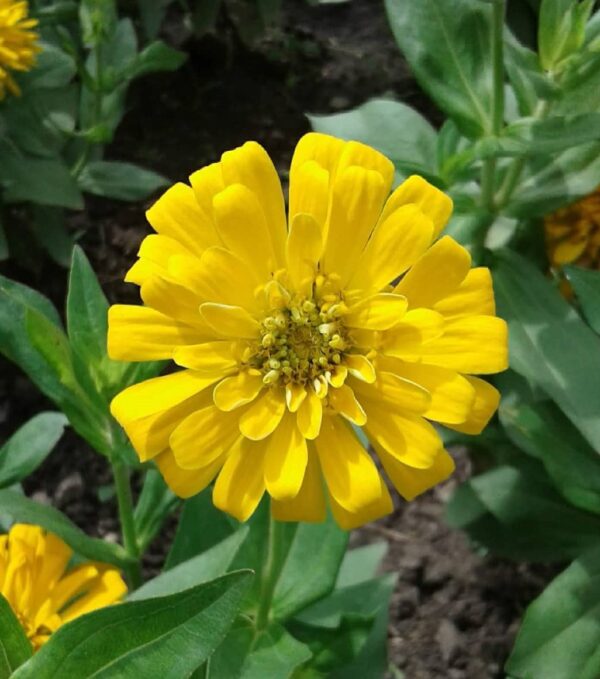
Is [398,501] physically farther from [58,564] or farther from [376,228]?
[376,228]

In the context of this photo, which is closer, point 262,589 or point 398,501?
point 262,589

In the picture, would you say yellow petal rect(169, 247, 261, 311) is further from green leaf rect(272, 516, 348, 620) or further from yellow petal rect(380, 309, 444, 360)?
green leaf rect(272, 516, 348, 620)

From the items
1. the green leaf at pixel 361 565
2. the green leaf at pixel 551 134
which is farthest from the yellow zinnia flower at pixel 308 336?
the green leaf at pixel 361 565

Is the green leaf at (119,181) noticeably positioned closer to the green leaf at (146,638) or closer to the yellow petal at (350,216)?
the yellow petal at (350,216)

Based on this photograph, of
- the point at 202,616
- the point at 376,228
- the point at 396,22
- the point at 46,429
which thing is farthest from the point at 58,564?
the point at 396,22

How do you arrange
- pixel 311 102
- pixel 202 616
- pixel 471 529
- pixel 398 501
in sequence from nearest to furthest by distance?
pixel 202 616
pixel 471 529
pixel 398 501
pixel 311 102

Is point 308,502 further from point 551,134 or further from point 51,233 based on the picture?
point 51,233

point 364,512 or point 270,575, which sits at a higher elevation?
point 364,512

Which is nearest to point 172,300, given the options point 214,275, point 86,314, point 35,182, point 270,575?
point 214,275
